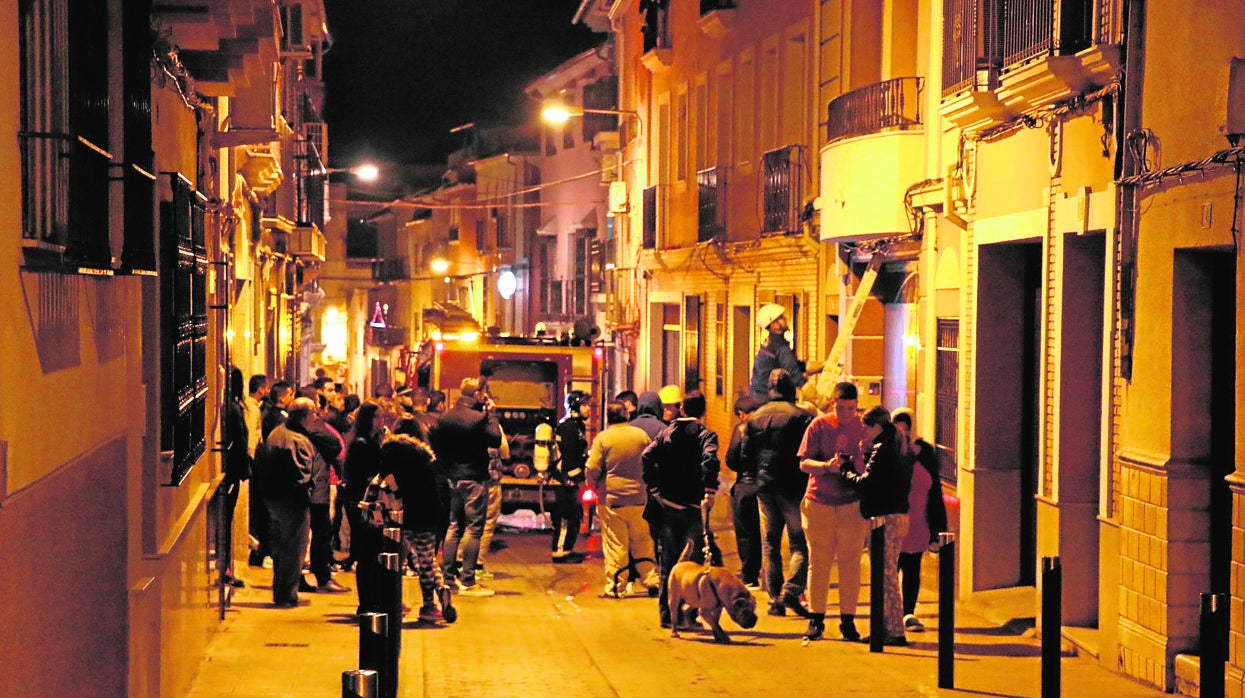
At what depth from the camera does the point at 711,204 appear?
90.7ft

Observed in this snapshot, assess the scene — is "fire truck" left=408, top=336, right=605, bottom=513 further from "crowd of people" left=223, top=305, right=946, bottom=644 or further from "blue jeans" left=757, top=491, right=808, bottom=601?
"blue jeans" left=757, top=491, right=808, bottom=601

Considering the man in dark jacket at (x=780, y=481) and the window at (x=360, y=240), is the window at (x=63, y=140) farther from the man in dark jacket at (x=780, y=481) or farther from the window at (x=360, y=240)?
the window at (x=360, y=240)

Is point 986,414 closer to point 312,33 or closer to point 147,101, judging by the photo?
point 147,101

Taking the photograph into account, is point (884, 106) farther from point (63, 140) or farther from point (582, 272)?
point (582, 272)

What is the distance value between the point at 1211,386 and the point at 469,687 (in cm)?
524

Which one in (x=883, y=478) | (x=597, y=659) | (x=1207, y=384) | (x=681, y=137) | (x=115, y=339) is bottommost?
(x=597, y=659)

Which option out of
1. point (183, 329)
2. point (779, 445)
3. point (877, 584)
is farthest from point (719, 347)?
point (183, 329)

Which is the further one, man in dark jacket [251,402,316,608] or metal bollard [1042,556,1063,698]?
man in dark jacket [251,402,316,608]

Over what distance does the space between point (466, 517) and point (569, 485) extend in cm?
345

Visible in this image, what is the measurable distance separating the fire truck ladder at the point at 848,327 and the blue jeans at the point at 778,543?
4.83 m

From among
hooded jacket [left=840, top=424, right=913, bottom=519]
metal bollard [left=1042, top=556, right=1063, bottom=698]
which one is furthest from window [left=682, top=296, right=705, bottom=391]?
metal bollard [left=1042, top=556, right=1063, bottom=698]

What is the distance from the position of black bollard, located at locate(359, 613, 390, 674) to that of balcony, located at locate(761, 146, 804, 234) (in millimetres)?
16668

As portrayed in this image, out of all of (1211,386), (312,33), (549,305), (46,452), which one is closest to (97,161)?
(46,452)

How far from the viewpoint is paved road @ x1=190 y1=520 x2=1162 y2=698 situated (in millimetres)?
10844
